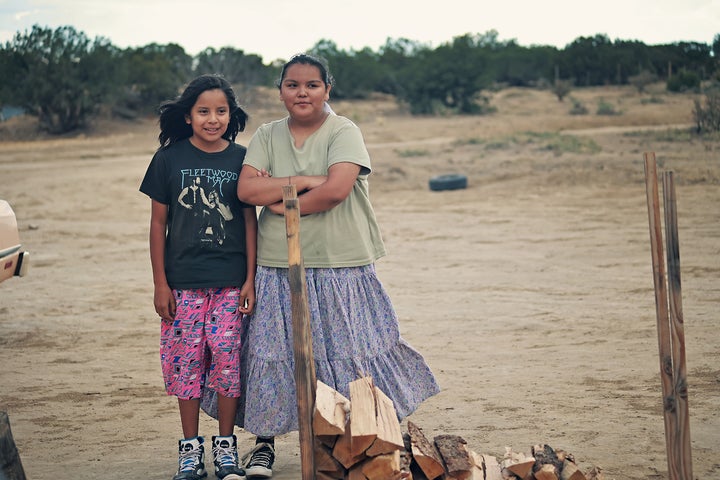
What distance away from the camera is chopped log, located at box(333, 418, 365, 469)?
3.02 m

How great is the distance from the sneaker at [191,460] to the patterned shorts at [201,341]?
193 mm

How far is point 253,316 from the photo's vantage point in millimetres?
3658

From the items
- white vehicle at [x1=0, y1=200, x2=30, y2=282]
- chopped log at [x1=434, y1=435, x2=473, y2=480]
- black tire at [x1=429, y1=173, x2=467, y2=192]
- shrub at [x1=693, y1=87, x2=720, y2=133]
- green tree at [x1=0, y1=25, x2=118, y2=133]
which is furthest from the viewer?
green tree at [x1=0, y1=25, x2=118, y2=133]

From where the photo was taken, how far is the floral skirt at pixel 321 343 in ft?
11.6

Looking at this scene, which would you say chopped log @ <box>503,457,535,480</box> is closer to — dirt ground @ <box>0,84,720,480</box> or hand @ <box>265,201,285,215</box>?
dirt ground @ <box>0,84,720,480</box>

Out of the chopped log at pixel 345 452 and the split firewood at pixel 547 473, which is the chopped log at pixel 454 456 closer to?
the split firewood at pixel 547 473

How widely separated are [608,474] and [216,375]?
1677 mm

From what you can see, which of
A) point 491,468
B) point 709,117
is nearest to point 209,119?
point 491,468

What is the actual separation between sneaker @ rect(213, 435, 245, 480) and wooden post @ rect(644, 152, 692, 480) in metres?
1.68

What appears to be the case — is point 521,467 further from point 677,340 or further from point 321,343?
point 321,343

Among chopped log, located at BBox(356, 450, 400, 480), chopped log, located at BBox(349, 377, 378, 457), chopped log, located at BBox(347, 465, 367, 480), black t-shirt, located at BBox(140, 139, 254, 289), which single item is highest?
black t-shirt, located at BBox(140, 139, 254, 289)

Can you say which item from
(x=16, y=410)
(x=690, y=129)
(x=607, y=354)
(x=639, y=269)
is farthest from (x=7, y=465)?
(x=690, y=129)

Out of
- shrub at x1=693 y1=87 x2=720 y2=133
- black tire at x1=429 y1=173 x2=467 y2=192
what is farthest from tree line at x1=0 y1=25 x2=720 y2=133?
black tire at x1=429 y1=173 x2=467 y2=192

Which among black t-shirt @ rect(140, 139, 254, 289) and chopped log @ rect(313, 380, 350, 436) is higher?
black t-shirt @ rect(140, 139, 254, 289)
